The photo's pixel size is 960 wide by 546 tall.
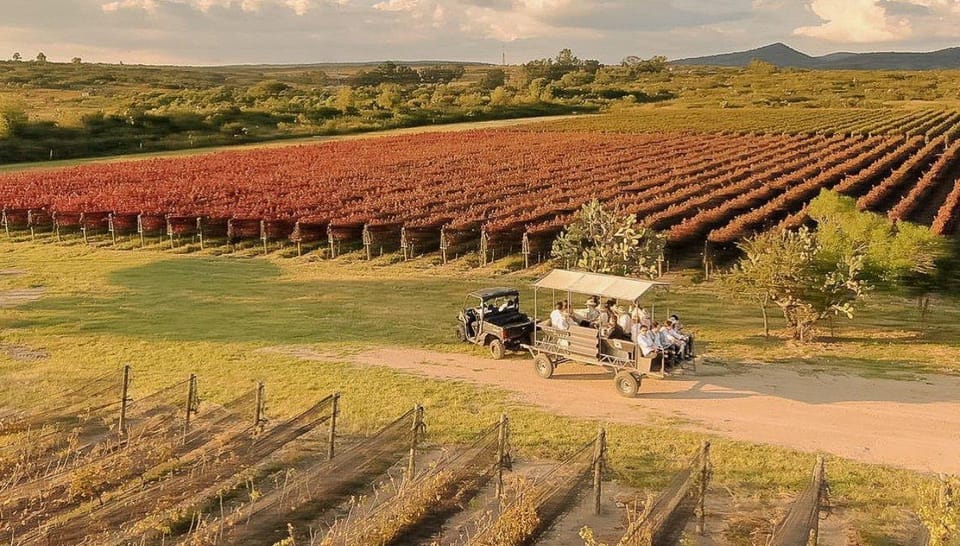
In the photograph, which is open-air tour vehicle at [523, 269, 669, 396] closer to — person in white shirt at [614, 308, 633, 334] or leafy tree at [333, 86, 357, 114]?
person in white shirt at [614, 308, 633, 334]

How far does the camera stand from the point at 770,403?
16641 millimetres

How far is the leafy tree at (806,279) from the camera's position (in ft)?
67.3

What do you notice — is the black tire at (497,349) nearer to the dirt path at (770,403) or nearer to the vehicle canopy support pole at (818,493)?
the dirt path at (770,403)

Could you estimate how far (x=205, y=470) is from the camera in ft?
41.0

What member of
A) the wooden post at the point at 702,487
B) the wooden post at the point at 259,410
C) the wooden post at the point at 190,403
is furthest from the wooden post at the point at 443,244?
the wooden post at the point at 702,487

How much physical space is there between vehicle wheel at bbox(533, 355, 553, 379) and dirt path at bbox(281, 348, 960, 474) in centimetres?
22

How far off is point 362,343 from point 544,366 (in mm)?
5445

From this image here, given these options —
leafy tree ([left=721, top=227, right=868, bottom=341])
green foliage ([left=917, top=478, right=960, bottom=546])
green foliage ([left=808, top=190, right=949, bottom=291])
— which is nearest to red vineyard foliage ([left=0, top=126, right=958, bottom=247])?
green foliage ([left=808, top=190, right=949, bottom=291])

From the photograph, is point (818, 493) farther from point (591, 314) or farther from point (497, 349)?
point (497, 349)

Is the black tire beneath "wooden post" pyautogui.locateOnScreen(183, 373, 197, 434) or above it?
beneath

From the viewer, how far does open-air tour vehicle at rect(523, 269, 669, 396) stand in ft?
55.9

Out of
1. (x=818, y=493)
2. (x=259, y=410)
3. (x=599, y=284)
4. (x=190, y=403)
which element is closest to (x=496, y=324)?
(x=599, y=284)

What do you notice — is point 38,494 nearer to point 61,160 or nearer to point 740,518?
point 740,518

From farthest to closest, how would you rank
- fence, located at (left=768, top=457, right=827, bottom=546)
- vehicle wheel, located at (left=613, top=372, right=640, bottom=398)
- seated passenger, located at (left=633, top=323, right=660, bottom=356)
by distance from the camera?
vehicle wheel, located at (left=613, top=372, right=640, bottom=398) → seated passenger, located at (left=633, top=323, right=660, bottom=356) → fence, located at (left=768, top=457, right=827, bottom=546)
